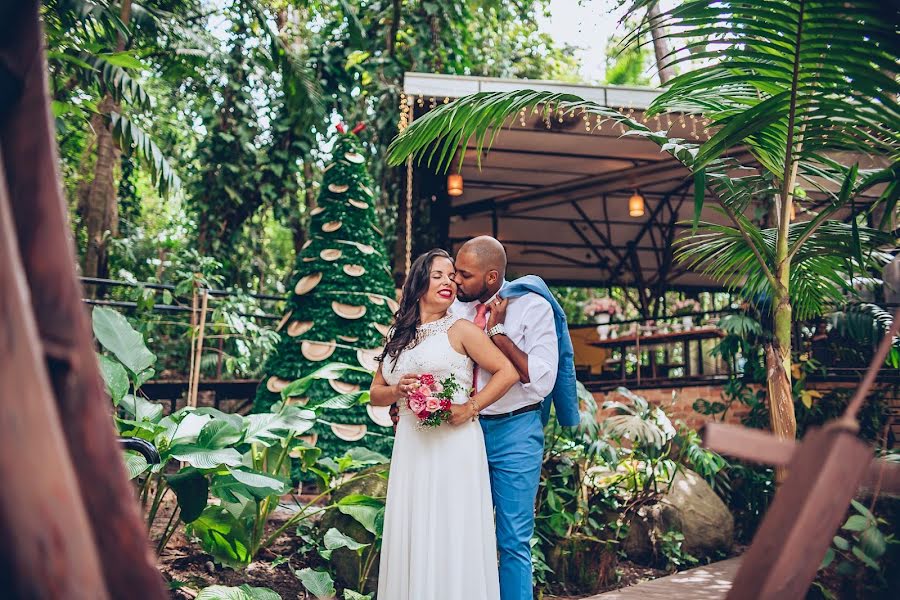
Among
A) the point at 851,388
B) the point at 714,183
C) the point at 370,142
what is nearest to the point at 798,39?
→ the point at 714,183

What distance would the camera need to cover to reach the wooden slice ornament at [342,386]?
5539 millimetres

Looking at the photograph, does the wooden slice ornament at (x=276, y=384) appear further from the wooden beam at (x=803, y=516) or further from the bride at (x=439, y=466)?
the wooden beam at (x=803, y=516)

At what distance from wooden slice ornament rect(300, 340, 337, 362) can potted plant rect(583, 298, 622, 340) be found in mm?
5654

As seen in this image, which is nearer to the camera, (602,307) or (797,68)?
(797,68)

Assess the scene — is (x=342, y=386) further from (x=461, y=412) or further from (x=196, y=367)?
(x=461, y=412)

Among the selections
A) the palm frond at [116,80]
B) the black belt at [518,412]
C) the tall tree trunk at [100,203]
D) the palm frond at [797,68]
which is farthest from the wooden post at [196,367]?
the tall tree trunk at [100,203]

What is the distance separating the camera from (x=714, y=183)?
3396mm

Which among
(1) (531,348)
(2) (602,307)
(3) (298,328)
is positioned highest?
(2) (602,307)

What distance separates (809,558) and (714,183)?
251 cm

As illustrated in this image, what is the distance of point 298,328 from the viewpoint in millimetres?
5930

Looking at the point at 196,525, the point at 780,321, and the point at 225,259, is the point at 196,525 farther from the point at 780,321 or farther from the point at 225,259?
the point at 225,259

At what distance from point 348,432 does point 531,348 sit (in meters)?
2.67

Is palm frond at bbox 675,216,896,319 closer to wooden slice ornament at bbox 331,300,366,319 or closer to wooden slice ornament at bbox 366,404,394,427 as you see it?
wooden slice ornament at bbox 366,404,394,427

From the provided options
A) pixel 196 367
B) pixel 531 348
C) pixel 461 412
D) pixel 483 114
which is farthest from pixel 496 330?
pixel 196 367
